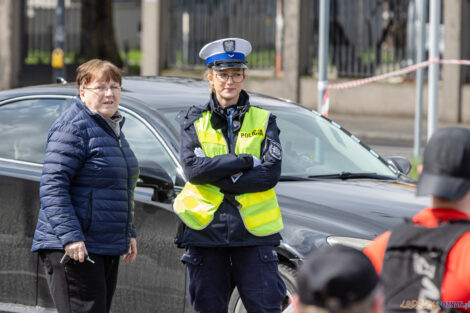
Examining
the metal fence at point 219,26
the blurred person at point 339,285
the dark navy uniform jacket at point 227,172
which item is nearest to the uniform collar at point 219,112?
the dark navy uniform jacket at point 227,172

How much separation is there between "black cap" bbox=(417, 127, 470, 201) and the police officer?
2.02 metres

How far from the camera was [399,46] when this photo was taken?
21391 mm

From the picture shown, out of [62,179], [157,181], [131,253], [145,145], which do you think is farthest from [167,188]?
[62,179]

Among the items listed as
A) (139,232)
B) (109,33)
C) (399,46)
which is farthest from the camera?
(109,33)

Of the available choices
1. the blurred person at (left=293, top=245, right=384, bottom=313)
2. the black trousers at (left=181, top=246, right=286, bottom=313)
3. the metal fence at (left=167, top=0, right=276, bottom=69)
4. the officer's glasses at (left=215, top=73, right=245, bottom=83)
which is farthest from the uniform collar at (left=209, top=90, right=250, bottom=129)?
the metal fence at (left=167, top=0, right=276, bottom=69)

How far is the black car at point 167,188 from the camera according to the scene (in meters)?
5.16

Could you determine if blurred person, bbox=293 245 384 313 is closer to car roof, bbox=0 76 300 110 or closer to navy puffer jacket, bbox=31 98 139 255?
navy puffer jacket, bbox=31 98 139 255

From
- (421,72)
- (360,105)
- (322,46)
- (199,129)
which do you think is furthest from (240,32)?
(199,129)

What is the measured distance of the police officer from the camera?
181 inches

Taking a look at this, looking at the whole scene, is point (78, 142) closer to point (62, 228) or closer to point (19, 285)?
point (62, 228)

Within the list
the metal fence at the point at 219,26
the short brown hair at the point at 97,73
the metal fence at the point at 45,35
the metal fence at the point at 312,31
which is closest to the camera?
the short brown hair at the point at 97,73

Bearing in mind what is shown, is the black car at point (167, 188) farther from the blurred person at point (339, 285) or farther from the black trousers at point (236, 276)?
the blurred person at point (339, 285)

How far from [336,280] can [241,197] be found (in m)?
2.64

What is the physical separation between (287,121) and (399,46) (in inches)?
618
